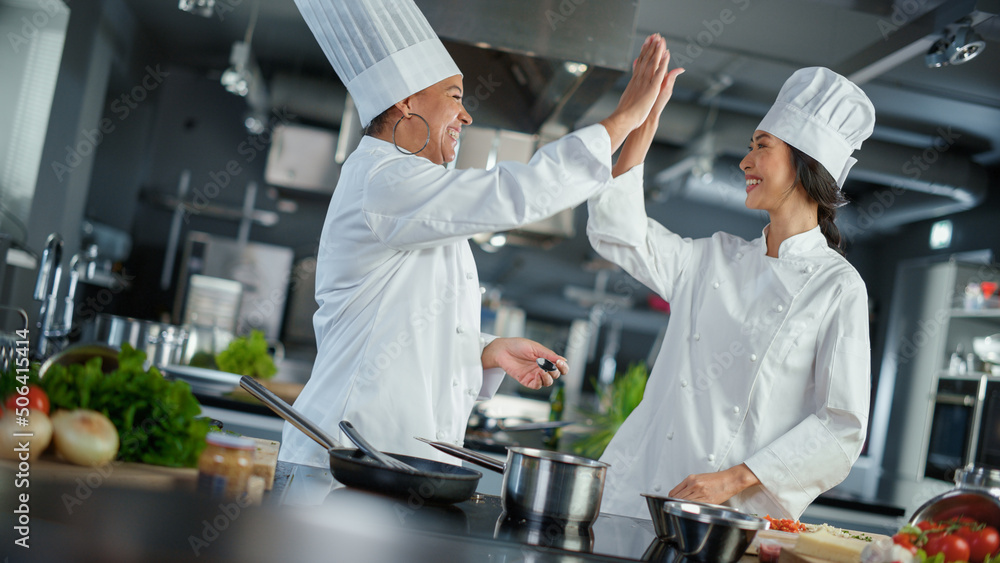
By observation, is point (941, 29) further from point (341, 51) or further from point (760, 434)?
point (341, 51)

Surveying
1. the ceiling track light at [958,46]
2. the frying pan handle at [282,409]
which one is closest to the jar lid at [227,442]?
the frying pan handle at [282,409]

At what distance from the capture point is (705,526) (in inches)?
34.8

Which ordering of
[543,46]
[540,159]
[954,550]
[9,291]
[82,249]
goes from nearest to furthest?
[954,550], [540,159], [543,46], [9,291], [82,249]

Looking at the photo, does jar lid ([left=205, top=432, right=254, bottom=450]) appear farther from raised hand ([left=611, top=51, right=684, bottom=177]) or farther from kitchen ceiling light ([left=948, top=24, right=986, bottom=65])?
kitchen ceiling light ([left=948, top=24, right=986, bottom=65])

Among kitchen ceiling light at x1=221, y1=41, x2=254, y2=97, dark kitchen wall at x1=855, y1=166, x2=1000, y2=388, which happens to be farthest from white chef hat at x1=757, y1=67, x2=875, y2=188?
dark kitchen wall at x1=855, y1=166, x2=1000, y2=388

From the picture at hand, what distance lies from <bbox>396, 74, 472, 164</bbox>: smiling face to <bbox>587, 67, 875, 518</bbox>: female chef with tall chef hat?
326 millimetres

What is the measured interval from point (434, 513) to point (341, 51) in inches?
38.8

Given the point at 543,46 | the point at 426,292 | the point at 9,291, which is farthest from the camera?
the point at 9,291

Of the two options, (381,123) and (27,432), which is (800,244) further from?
(27,432)

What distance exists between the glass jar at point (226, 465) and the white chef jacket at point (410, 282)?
46 cm

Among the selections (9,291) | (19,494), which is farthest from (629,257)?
(9,291)

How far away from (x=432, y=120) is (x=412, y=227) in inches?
13.5

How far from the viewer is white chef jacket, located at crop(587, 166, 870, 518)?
4.73 feet

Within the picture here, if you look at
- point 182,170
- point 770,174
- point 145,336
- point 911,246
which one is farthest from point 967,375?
A: point 182,170
